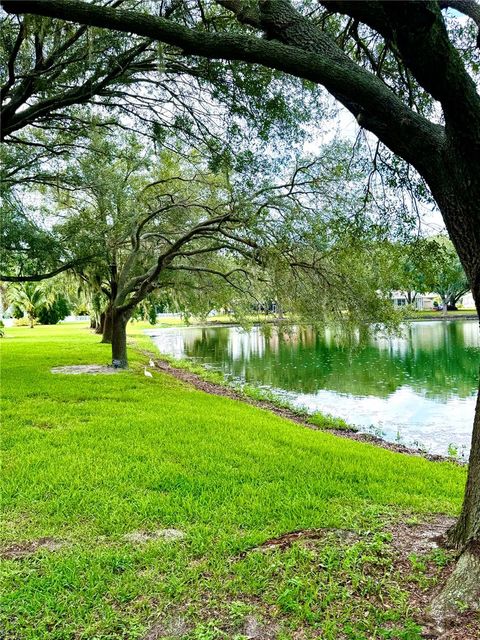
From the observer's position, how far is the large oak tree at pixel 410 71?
213 centimetres

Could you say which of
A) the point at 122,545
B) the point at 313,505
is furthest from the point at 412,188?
the point at 122,545

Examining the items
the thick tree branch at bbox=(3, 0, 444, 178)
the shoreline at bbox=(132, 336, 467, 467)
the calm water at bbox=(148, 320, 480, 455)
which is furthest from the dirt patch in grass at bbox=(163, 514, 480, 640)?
the calm water at bbox=(148, 320, 480, 455)

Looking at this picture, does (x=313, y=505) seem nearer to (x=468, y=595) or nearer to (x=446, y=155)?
(x=468, y=595)

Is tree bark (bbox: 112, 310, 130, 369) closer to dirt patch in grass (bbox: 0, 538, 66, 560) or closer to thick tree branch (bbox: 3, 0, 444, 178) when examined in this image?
dirt patch in grass (bbox: 0, 538, 66, 560)

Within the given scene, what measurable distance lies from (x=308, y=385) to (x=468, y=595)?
1171cm

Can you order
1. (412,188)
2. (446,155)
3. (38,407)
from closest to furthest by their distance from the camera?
(446,155) → (412,188) → (38,407)

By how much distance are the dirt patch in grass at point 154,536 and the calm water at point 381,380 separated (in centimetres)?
587

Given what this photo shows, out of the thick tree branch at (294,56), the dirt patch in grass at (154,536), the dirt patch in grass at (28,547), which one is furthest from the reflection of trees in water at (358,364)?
the dirt patch in grass at (28,547)

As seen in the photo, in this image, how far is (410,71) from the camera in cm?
241

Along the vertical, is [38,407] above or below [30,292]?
below

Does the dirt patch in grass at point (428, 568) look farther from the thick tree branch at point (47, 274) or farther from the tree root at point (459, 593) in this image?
the thick tree branch at point (47, 274)

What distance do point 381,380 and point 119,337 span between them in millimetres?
8412

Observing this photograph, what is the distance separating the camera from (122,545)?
3.04 meters

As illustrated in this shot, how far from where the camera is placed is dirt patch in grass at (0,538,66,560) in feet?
9.53
